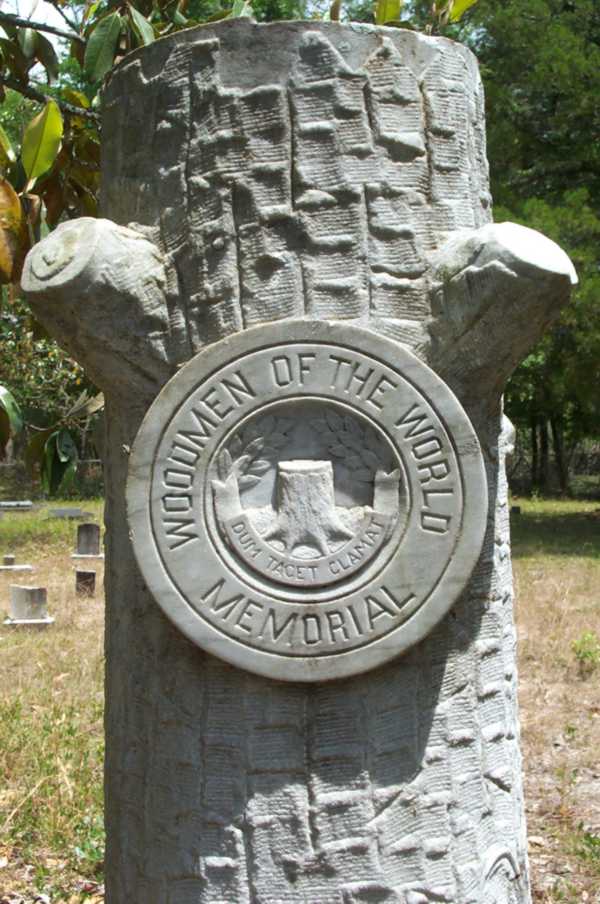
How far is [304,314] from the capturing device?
205cm

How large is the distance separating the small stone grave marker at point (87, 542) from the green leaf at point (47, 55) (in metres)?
7.26

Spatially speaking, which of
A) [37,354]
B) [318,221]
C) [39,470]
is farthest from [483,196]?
[37,354]

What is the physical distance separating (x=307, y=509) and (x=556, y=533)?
11274mm

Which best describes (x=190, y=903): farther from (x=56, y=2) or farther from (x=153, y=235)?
(x=56, y=2)

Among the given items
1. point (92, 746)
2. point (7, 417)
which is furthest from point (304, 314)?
point (92, 746)

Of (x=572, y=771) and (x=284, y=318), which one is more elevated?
(x=284, y=318)

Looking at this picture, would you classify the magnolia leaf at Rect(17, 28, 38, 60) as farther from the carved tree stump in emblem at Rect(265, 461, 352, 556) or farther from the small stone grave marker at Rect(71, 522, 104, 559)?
the small stone grave marker at Rect(71, 522, 104, 559)

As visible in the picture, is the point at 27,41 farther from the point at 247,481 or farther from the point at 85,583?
the point at 85,583

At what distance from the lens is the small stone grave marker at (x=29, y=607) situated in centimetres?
738

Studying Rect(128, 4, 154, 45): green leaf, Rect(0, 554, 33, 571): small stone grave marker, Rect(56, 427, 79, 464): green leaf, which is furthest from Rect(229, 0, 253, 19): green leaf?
Rect(0, 554, 33, 571): small stone grave marker

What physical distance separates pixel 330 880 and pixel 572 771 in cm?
250

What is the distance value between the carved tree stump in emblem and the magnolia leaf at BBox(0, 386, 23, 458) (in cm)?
97

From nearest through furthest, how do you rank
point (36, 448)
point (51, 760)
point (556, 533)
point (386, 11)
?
1. point (386, 11)
2. point (36, 448)
3. point (51, 760)
4. point (556, 533)

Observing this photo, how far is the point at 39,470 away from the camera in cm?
340
